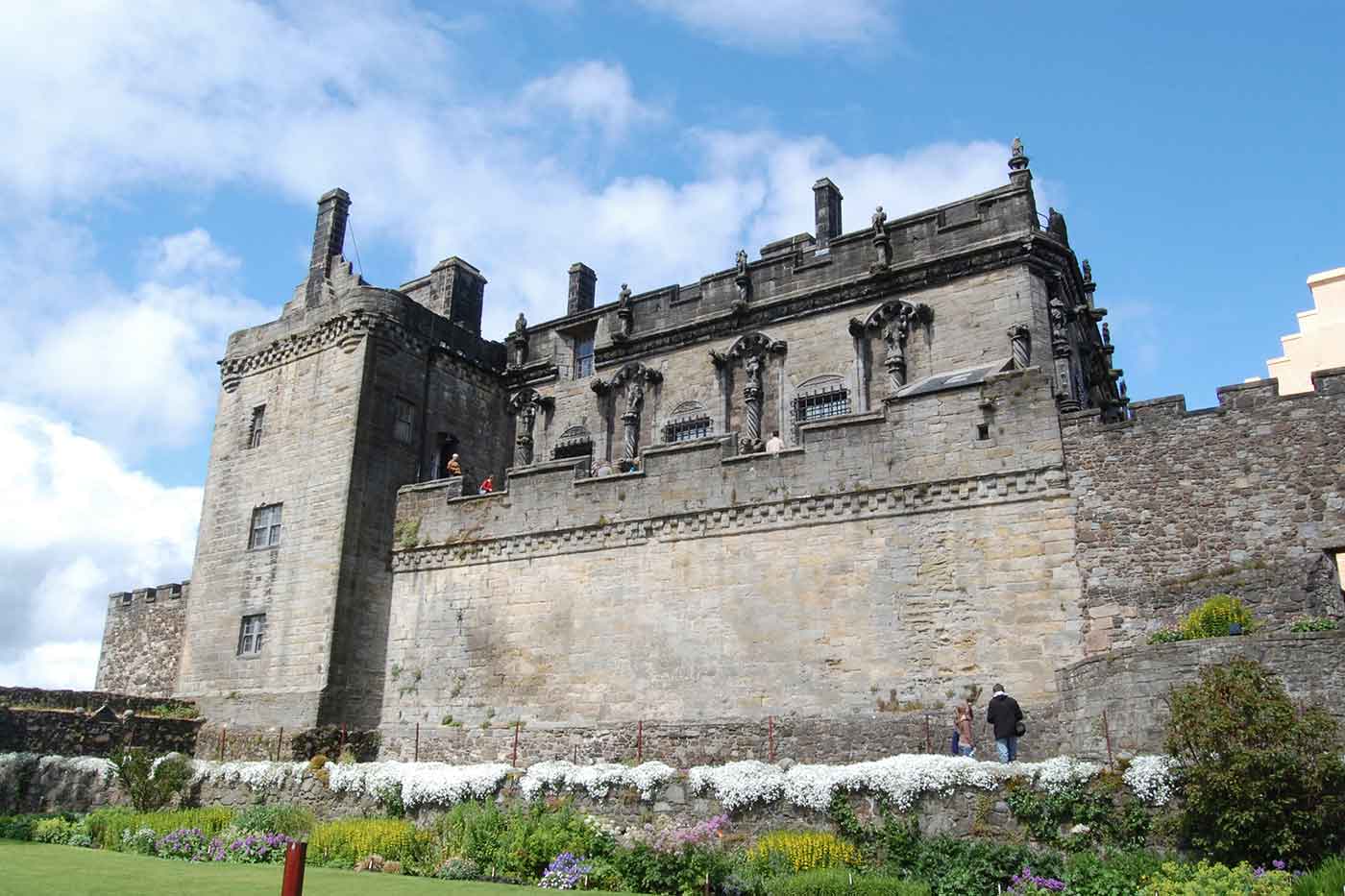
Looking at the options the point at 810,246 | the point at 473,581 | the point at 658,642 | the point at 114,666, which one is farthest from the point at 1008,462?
the point at 114,666

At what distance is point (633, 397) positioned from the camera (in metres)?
31.7

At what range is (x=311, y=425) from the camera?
2959 centimetres

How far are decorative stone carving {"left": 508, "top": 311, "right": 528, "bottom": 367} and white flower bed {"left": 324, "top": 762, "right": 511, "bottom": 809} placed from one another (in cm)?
1518

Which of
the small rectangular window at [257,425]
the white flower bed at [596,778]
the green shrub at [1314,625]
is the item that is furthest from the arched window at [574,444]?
the green shrub at [1314,625]

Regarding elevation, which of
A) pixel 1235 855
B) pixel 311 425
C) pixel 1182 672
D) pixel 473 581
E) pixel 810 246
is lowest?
pixel 1235 855

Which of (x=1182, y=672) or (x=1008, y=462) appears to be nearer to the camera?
(x=1182, y=672)

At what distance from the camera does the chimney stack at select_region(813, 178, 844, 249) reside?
1222 inches

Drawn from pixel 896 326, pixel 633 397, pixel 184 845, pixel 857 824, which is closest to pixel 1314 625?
pixel 857 824

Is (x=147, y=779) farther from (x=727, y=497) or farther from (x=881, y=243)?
(x=881, y=243)

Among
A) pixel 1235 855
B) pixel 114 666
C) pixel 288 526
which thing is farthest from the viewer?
pixel 114 666

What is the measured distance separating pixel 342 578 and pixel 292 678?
2593 millimetres

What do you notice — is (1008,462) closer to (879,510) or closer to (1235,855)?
(879,510)

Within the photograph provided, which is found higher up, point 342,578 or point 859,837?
point 342,578

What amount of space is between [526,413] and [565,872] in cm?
1891
